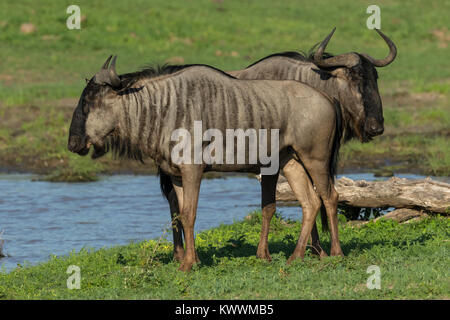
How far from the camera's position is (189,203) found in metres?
7.38

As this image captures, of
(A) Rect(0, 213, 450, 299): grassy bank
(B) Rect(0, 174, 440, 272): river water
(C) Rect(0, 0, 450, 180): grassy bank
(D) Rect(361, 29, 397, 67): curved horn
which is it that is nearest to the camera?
(A) Rect(0, 213, 450, 299): grassy bank

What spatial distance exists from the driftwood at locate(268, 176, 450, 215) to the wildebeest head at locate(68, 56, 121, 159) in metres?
3.82

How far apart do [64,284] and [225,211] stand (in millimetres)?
5514

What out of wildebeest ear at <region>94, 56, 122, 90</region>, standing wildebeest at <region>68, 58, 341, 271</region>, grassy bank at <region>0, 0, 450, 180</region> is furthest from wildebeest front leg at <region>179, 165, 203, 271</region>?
grassy bank at <region>0, 0, 450, 180</region>

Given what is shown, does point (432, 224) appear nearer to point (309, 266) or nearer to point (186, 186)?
point (309, 266)

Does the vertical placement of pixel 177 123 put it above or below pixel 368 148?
above

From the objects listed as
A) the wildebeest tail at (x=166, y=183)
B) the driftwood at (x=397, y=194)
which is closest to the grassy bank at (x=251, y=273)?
the wildebeest tail at (x=166, y=183)

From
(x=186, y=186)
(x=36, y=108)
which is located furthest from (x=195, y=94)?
(x=36, y=108)

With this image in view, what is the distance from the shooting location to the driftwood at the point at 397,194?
33.2 ft

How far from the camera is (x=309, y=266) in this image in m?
7.53

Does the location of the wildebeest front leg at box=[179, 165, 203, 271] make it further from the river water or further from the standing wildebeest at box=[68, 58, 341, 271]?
the river water

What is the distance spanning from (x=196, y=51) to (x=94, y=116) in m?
20.3

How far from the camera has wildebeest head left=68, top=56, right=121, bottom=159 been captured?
741cm

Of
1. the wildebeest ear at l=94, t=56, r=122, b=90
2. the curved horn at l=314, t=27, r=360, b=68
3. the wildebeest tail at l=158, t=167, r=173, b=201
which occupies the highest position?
the curved horn at l=314, t=27, r=360, b=68
